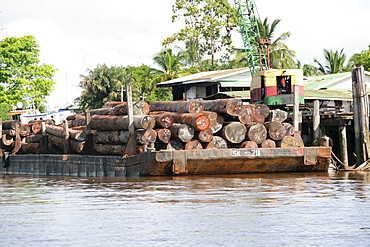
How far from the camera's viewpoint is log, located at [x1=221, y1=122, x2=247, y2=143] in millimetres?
21158

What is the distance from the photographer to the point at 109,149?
23.7m

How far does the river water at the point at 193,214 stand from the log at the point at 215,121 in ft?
10.1

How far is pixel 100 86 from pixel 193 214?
4577cm

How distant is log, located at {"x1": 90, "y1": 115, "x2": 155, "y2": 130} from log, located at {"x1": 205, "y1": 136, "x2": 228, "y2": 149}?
Result: 191cm

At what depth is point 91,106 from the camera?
56.9m

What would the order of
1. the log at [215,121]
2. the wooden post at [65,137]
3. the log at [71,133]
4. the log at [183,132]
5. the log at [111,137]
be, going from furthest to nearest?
the wooden post at [65,137] < the log at [71,133] < the log at [111,137] < the log at [215,121] < the log at [183,132]

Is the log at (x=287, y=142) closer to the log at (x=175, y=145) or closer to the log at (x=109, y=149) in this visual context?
the log at (x=175, y=145)

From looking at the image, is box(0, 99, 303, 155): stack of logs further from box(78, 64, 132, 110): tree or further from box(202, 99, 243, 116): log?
box(78, 64, 132, 110): tree

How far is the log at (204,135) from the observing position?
20.6 m

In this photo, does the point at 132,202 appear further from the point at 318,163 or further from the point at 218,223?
the point at 318,163

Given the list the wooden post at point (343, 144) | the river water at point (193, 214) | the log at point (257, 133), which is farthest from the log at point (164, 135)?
the wooden post at point (343, 144)

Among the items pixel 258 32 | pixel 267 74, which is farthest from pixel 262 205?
pixel 258 32

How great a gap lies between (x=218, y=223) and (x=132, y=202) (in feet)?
11.9

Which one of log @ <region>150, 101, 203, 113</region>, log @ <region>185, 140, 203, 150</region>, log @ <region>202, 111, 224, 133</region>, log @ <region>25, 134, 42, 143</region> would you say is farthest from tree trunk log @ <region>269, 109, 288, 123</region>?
log @ <region>25, 134, 42, 143</region>
